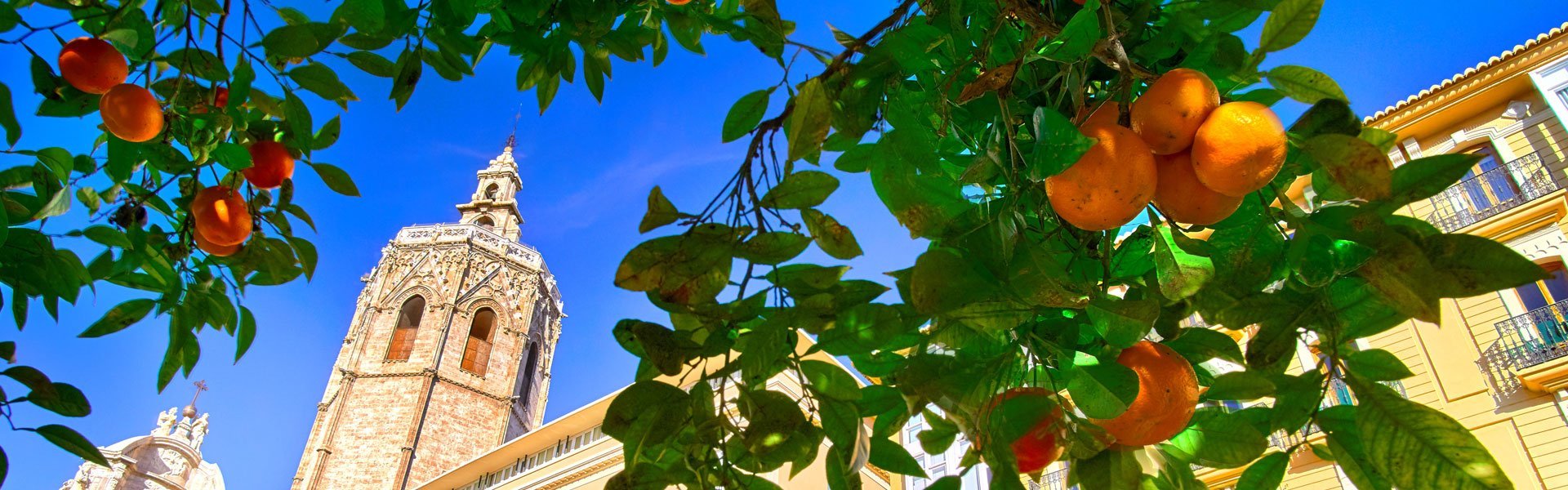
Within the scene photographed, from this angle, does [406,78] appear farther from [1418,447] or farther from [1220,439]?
[1418,447]

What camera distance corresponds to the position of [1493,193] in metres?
11.4

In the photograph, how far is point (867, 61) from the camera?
1.28m

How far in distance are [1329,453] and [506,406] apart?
35889 millimetres

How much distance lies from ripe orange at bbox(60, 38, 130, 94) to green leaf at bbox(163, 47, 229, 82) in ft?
0.44

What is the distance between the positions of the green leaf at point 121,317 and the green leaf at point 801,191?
66.5 inches

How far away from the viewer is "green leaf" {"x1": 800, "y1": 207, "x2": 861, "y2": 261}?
1.18 m

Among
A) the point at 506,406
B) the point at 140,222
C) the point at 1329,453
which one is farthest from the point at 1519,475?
the point at 506,406

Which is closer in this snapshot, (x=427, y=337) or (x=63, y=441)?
(x=63, y=441)

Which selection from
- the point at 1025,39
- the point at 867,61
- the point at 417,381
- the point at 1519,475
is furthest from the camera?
the point at 417,381

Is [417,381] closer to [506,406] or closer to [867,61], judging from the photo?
[506,406]

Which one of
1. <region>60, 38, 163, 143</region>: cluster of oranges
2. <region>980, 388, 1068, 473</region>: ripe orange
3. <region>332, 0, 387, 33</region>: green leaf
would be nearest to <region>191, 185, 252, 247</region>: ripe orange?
<region>60, 38, 163, 143</region>: cluster of oranges

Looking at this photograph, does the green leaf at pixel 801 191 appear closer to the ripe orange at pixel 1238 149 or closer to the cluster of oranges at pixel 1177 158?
the cluster of oranges at pixel 1177 158

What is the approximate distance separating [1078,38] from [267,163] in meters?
1.93

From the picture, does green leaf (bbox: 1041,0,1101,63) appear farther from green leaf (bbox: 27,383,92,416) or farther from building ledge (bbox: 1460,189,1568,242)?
building ledge (bbox: 1460,189,1568,242)
